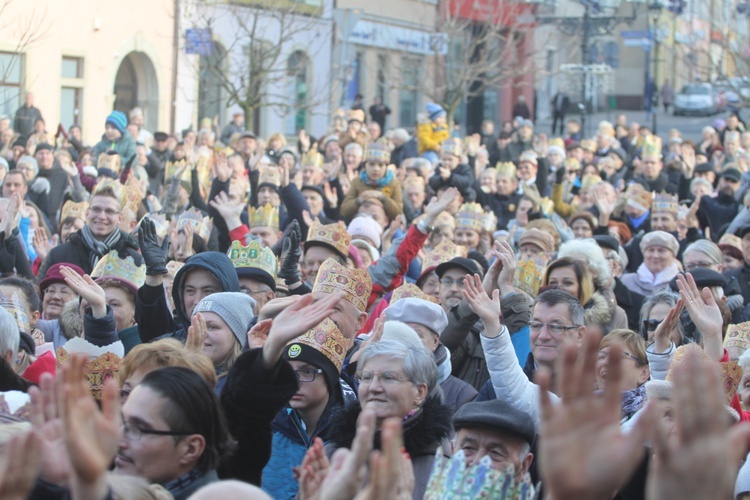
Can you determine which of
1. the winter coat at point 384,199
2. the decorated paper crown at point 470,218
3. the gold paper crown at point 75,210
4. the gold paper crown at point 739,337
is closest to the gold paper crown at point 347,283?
the gold paper crown at point 739,337

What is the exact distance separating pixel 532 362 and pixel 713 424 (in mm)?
3824

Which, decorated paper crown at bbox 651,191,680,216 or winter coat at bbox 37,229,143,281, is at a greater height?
decorated paper crown at bbox 651,191,680,216

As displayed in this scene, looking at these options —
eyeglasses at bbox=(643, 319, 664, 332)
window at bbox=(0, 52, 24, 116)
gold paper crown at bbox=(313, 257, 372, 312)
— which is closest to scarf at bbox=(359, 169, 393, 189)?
eyeglasses at bbox=(643, 319, 664, 332)

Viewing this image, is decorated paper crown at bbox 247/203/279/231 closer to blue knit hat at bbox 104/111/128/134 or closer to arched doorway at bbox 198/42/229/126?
blue knit hat at bbox 104/111/128/134

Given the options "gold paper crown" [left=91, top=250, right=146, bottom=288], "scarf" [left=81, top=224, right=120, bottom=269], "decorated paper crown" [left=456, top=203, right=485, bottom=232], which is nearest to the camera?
"gold paper crown" [left=91, top=250, right=146, bottom=288]

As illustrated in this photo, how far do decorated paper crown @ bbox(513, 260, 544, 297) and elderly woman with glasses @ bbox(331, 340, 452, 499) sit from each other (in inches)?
127

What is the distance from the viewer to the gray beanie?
5.88m

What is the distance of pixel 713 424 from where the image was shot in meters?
2.75

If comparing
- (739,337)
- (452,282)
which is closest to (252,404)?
(739,337)

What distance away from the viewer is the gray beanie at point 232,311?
19.3 ft

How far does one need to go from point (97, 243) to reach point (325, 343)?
366 cm

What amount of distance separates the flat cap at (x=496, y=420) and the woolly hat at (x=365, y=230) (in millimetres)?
6076

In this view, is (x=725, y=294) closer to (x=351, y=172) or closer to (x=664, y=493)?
(x=664, y=493)

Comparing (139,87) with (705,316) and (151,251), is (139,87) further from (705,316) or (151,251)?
(705,316)
